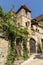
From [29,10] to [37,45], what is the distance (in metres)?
6.57

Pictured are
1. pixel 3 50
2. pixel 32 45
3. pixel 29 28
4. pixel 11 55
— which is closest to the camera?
pixel 3 50

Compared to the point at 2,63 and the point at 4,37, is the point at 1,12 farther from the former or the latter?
the point at 2,63

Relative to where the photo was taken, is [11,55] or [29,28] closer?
[11,55]

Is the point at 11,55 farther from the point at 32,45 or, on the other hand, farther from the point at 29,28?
the point at 32,45

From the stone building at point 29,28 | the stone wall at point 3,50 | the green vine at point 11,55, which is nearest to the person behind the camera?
the stone wall at point 3,50

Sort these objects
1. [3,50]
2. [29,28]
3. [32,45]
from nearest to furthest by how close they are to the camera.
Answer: [3,50]
[29,28]
[32,45]

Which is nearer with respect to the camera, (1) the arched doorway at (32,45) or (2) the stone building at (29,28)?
(2) the stone building at (29,28)

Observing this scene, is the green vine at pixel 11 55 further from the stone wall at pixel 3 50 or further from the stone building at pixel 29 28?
the stone building at pixel 29 28

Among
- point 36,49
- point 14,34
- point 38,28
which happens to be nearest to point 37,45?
point 36,49

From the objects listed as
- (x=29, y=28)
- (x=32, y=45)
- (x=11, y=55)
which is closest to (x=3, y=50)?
(x=11, y=55)

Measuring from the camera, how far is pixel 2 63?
15.3 meters

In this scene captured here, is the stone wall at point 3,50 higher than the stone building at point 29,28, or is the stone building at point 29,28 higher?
the stone building at point 29,28

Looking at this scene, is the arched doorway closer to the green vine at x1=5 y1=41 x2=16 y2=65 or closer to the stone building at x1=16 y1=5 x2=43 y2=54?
the stone building at x1=16 y1=5 x2=43 y2=54

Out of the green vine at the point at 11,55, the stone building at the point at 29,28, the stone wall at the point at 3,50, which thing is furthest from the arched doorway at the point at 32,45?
the stone wall at the point at 3,50
